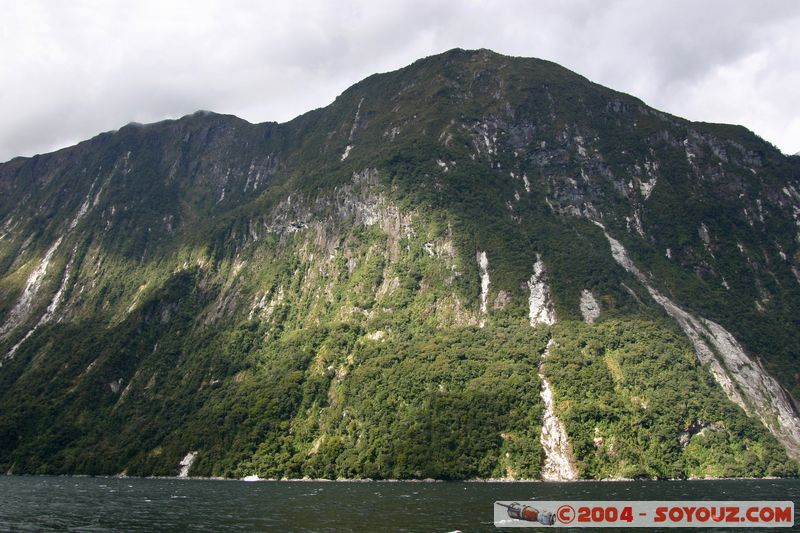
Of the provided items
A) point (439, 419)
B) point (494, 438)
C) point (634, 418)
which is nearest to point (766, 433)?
point (634, 418)

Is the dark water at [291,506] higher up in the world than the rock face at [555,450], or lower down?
lower down

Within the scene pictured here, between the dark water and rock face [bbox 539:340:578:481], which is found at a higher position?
rock face [bbox 539:340:578:481]

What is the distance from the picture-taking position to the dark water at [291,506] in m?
81.3

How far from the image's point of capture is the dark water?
81.3m

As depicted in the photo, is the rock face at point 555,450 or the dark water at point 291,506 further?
the rock face at point 555,450

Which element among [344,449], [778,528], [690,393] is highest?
[690,393]

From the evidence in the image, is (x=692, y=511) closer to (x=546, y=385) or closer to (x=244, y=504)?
(x=244, y=504)

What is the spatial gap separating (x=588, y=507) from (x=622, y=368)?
11552 cm

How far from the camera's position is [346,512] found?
95312 millimetres

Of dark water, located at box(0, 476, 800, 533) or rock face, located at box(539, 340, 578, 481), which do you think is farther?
rock face, located at box(539, 340, 578, 481)

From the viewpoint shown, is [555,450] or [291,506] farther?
[555,450]

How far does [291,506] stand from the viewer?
105688 millimetres

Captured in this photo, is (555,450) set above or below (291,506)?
above

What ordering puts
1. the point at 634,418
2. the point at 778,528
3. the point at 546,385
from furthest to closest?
the point at 546,385 < the point at 634,418 < the point at 778,528
